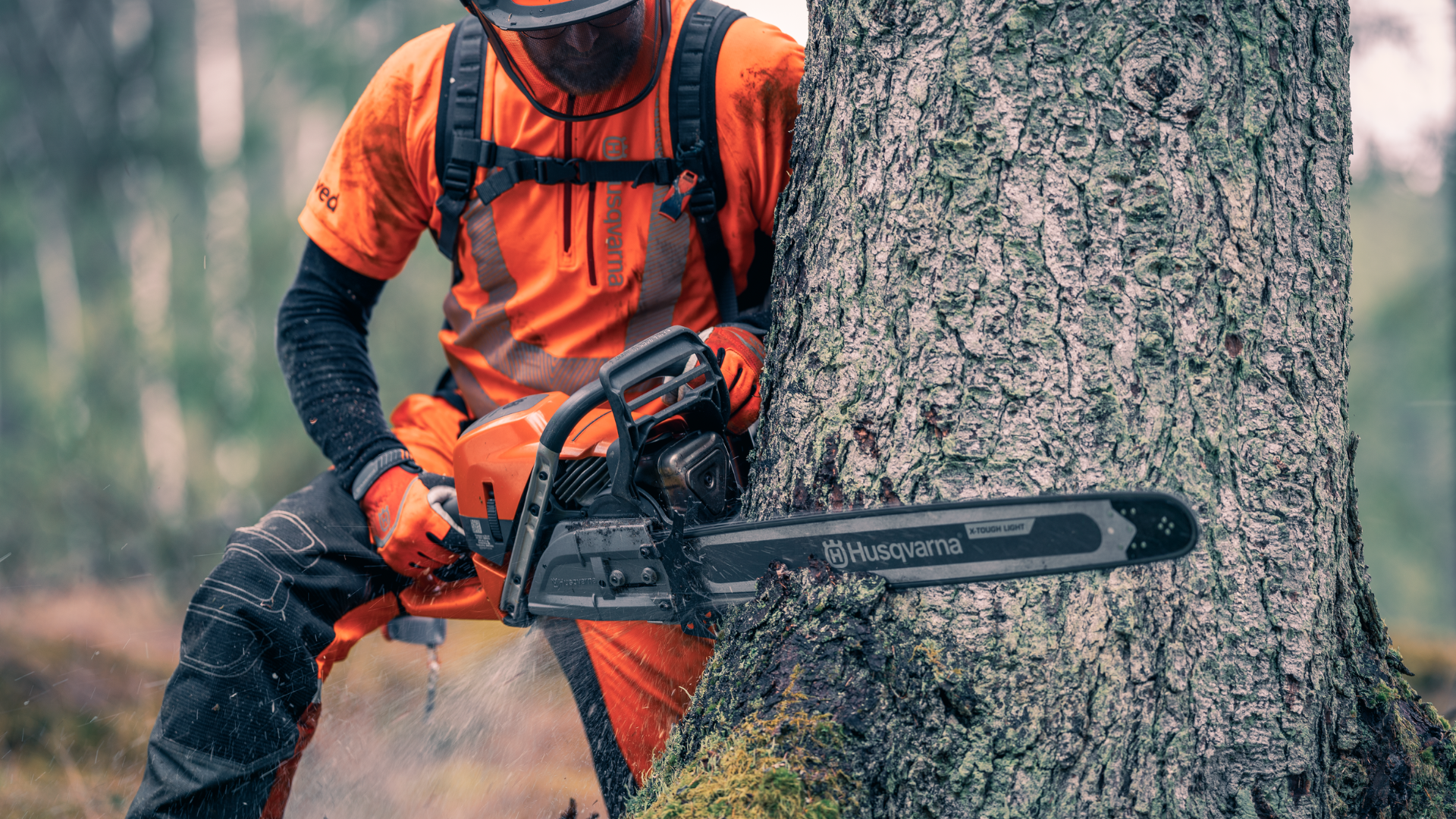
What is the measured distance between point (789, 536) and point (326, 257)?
165cm

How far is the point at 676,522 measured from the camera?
1474 mm

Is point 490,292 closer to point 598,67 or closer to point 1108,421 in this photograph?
point 598,67

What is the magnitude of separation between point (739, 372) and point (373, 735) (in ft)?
7.24

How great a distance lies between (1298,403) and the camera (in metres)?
1.20

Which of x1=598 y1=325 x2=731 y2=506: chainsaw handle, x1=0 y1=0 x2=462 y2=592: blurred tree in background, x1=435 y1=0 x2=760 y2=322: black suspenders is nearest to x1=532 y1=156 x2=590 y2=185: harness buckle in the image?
x1=435 y1=0 x2=760 y2=322: black suspenders

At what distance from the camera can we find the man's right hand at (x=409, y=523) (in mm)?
1989

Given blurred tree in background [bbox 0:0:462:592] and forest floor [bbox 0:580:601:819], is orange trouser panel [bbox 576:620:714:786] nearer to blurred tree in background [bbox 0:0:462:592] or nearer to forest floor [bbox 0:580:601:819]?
forest floor [bbox 0:580:601:819]

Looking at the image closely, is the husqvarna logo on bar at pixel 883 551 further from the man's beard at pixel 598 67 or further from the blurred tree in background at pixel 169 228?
the blurred tree in background at pixel 169 228

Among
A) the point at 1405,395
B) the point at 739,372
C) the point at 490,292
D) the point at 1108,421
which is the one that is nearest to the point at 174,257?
the point at 490,292

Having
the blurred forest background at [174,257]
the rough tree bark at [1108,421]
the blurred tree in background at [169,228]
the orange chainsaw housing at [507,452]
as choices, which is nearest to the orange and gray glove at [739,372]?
the orange chainsaw housing at [507,452]

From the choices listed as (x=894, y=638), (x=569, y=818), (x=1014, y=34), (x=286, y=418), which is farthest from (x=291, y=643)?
(x=286, y=418)

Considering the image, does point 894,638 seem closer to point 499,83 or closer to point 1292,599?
point 1292,599

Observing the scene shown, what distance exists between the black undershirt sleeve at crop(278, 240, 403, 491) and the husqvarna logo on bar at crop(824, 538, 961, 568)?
55.5 inches

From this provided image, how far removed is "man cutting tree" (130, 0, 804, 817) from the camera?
6.37ft
